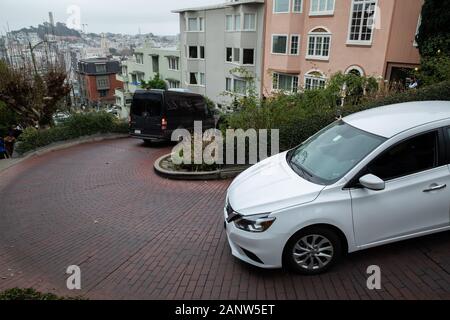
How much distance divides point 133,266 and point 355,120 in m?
3.75

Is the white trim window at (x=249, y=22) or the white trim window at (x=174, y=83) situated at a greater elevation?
the white trim window at (x=249, y=22)

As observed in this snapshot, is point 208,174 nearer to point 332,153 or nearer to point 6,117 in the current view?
point 332,153

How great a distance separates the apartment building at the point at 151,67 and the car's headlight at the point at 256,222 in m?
40.7

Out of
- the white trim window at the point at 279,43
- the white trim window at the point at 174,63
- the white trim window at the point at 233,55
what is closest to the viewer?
the white trim window at the point at 279,43

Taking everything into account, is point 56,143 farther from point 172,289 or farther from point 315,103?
point 172,289

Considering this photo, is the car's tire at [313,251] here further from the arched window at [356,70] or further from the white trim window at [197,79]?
the white trim window at [197,79]

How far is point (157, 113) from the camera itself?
45.7 feet

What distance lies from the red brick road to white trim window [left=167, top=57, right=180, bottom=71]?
36128mm

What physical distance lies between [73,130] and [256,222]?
14.9 m

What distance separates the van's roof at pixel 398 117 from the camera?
3.89 m

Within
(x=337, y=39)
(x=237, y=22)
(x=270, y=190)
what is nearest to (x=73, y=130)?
(x=270, y=190)

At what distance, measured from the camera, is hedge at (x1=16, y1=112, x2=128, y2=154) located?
14.1 m

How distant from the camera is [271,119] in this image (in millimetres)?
8898

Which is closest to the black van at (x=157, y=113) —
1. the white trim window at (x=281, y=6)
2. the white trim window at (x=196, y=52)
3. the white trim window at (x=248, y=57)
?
the white trim window at (x=281, y=6)
